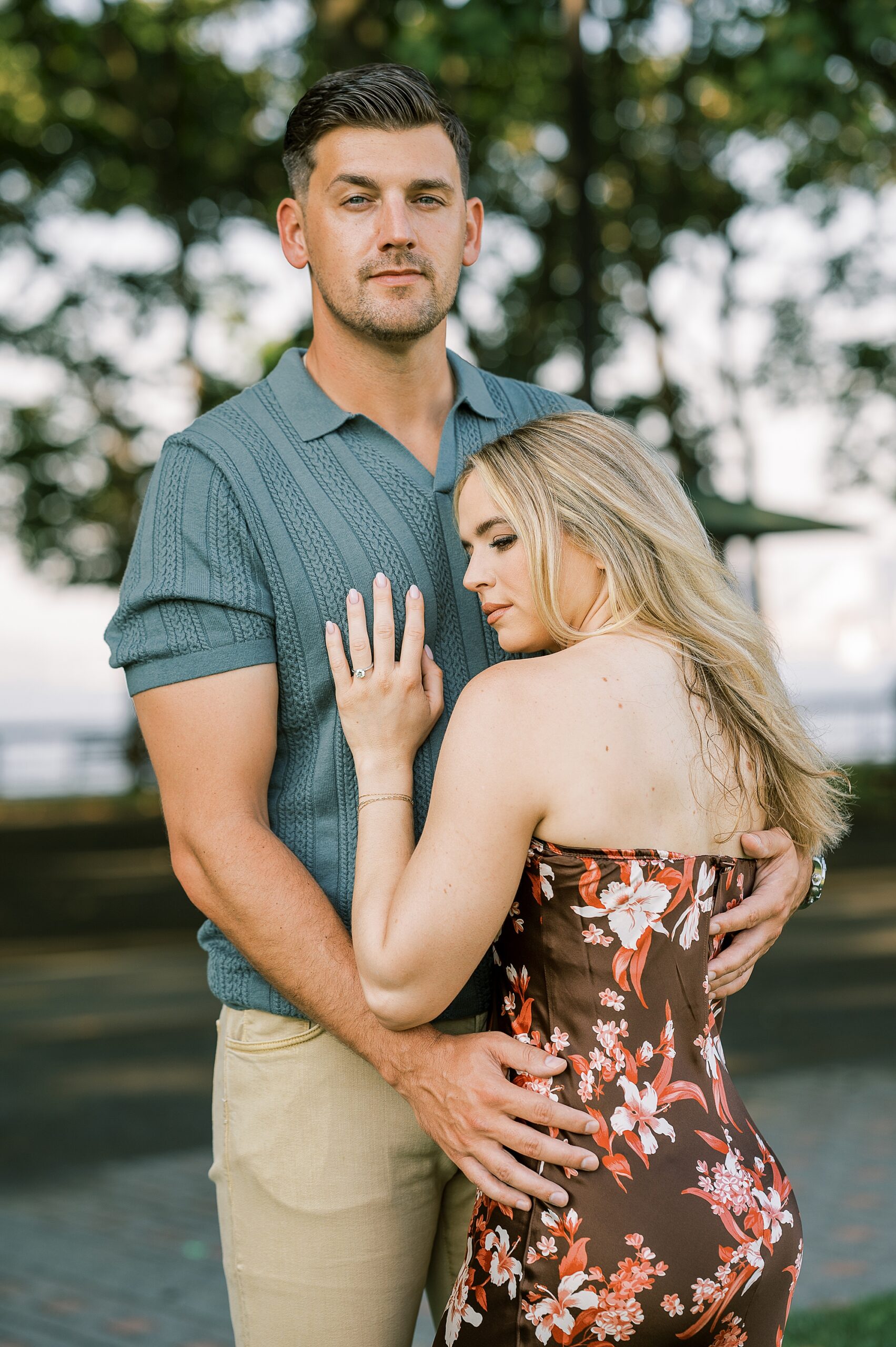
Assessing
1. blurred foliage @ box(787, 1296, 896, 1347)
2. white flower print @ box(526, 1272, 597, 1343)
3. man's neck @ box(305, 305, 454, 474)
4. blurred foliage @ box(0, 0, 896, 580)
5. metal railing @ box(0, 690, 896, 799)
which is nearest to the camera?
white flower print @ box(526, 1272, 597, 1343)

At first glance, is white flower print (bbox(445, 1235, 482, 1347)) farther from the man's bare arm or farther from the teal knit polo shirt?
the teal knit polo shirt

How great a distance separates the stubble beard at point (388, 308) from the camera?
2.47 m

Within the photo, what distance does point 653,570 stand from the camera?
2129 mm

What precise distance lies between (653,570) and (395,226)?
0.80 m

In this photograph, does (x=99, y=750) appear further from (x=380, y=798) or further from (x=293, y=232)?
(x=380, y=798)

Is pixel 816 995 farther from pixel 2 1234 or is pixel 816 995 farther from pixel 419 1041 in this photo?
pixel 419 1041

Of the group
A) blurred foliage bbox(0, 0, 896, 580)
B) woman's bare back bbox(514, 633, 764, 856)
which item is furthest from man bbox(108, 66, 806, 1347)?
blurred foliage bbox(0, 0, 896, 580)

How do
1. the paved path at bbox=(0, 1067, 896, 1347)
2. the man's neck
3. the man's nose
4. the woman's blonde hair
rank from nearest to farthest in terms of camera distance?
the woman's blonde hair
the man's nose
the man's neck
the paved path at bbox=(0, 1067, 896, 1347)

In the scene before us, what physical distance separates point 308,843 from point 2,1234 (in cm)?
342

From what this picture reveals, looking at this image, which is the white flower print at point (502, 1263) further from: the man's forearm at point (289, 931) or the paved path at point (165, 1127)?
the paved path at point (165, 1127)

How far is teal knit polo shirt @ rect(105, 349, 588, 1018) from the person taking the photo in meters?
2.27

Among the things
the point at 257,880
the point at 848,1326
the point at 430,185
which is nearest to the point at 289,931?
the point at 257,880

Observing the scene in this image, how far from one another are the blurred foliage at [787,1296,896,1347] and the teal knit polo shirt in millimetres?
2359

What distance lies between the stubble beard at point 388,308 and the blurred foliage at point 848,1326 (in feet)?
10.4
